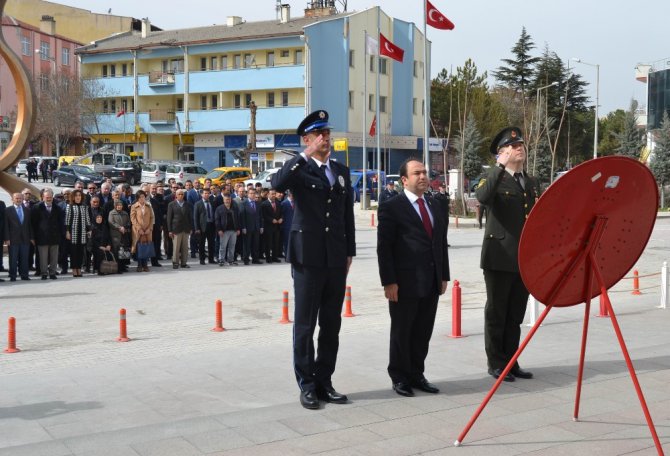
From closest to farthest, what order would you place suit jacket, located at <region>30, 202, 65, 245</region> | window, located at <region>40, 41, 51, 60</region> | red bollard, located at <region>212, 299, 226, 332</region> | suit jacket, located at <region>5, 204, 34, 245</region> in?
1. red bollard, located at <region>212, 299, 226, 332</region>
2. suit jacket, located at <region>5, 204, 34, 245</region>
3. suit jacket, located at <region>30, 202, 65, 245</region>
4. window, located at <region>40, 41, 51, 60</region>

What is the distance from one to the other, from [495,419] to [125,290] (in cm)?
1165

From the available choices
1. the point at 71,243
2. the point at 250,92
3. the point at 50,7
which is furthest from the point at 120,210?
the point at 50,7

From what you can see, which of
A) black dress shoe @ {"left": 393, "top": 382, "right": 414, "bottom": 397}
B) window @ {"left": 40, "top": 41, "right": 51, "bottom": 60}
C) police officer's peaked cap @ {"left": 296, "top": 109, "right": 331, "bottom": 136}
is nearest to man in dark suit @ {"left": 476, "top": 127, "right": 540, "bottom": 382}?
black dress shoe @ {"left": 393, "top": 382, "right": 414, "bottom": 397}

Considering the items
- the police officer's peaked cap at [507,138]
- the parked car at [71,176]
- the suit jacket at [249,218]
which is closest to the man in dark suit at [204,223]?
the suit jacket at [249,218]

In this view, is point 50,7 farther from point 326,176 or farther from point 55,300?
point 326,176

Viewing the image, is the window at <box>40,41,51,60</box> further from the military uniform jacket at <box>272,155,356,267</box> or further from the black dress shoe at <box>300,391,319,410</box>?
the black dress shoe at <box>300,391,319,410</box>

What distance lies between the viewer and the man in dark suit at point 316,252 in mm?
6855

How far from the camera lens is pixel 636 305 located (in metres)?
13.5

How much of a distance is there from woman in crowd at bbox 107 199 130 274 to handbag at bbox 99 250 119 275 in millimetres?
155

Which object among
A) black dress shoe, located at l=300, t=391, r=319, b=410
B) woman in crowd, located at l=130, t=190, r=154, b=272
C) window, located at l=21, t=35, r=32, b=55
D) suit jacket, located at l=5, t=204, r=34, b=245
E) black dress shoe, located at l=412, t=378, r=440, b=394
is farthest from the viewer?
window, located at l=21, t=35, r=32, b=55

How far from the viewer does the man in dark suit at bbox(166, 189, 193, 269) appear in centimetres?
2077

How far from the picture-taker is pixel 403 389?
23.5 feet

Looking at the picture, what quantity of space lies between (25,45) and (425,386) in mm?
73535

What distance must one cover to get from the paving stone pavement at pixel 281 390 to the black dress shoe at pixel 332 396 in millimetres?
148
